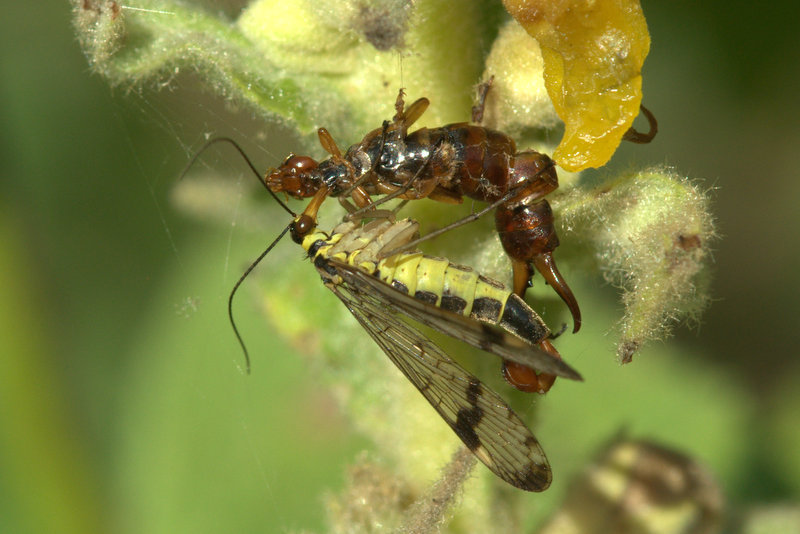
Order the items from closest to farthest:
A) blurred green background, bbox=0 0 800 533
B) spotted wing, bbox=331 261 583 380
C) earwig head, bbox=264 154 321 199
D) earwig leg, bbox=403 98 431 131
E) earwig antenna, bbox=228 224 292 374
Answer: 1. spotted wing, bbox=331 261 583 380
2. earwig leg, bbox=403 98 431 131
3. earwig head, bbox=264 154 321 199
4. earwig antenna, bbox=228 224 292 374
5. blurred green background, bbox=0 0 800 533

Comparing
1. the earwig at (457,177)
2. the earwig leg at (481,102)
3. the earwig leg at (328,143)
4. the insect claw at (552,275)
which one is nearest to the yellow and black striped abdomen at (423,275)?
the earwig at (457,177)

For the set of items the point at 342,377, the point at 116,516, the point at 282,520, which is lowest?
the point at 116,516

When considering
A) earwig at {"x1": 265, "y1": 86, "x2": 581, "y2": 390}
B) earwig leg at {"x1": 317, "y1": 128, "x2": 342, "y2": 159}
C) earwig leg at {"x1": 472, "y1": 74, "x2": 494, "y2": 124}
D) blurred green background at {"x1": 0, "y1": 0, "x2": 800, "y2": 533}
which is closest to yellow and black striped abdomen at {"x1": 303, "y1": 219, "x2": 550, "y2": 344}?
earwig at {"x1": 265, "y1": 86, "x2": 581, "y2": 390}

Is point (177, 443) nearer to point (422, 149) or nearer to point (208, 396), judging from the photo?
point (208, 396)

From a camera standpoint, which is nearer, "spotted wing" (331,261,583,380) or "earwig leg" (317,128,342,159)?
"spotted wing" (331,261,583,380)

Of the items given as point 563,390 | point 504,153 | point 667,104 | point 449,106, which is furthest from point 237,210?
point 667,104

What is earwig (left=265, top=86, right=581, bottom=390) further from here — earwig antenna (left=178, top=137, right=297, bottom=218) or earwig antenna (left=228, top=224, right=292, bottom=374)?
earwig antenna (left=228, top=224, right=292, bottom=374)
